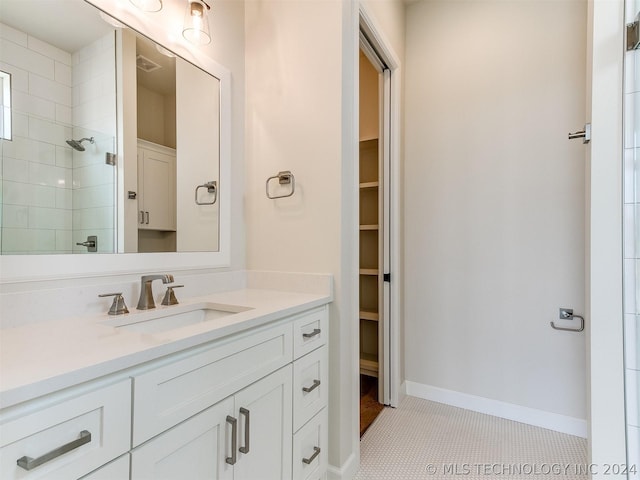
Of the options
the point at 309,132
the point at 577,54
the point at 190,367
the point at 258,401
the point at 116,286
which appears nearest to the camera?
the point at 190,367

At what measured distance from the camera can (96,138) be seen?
113 centimetres

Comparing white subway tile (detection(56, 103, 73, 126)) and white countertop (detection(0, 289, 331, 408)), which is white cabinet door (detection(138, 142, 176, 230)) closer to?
white subway tile (detection(56, 103, 73, 126))

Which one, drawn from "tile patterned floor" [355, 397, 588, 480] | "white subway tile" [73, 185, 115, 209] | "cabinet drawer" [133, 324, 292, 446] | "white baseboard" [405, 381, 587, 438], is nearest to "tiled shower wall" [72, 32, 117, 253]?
"white subway tile" [73, 185, 115, 209]

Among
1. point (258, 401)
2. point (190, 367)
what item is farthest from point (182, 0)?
point (258, 401)

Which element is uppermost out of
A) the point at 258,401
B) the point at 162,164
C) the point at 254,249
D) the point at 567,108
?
the point at 567,108

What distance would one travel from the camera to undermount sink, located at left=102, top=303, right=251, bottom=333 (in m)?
1.07

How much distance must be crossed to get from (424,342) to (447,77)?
1832 mm

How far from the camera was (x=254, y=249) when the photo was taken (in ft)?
5.59

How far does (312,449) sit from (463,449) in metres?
0.95

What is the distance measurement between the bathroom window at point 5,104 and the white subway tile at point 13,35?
0.36 ft

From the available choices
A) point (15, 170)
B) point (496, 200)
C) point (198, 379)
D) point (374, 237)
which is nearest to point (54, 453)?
point (198, 379)

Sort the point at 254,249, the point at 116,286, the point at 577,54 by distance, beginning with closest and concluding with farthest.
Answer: the point at 116,286 < the point at 254,249 < the point at 577,54

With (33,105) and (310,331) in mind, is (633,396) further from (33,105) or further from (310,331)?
(33,105)

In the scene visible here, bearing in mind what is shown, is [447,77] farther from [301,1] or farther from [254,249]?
[254,249]
